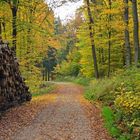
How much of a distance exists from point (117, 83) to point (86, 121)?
206 inches

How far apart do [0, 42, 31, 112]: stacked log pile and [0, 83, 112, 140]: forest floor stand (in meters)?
0.49

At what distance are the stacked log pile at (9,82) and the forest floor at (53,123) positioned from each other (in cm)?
49

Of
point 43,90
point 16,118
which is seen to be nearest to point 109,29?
point 43,90

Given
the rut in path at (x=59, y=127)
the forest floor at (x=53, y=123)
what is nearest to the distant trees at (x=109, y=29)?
the forest floor at (x=53, y=123)

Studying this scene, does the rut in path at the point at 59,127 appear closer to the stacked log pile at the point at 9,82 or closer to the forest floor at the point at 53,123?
the forest floor at the point at 53,123

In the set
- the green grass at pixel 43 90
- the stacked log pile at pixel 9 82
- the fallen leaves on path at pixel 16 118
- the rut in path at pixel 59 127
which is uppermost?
the stacked log pile at pixel 9 82

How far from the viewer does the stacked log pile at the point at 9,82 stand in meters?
15.9

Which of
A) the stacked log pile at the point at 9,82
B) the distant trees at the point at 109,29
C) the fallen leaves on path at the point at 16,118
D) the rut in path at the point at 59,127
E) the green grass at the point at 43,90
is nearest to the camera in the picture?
the rut in path at the point at 59,127

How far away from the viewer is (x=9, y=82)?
17.2 metres

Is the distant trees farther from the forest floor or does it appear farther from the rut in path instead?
the rut in path

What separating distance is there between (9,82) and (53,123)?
160 inches

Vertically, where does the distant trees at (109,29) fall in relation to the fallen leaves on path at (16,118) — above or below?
above

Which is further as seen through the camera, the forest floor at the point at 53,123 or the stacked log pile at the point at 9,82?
Result: the stacked log pile at the point at 9,82

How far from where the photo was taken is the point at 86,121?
14641 mm
